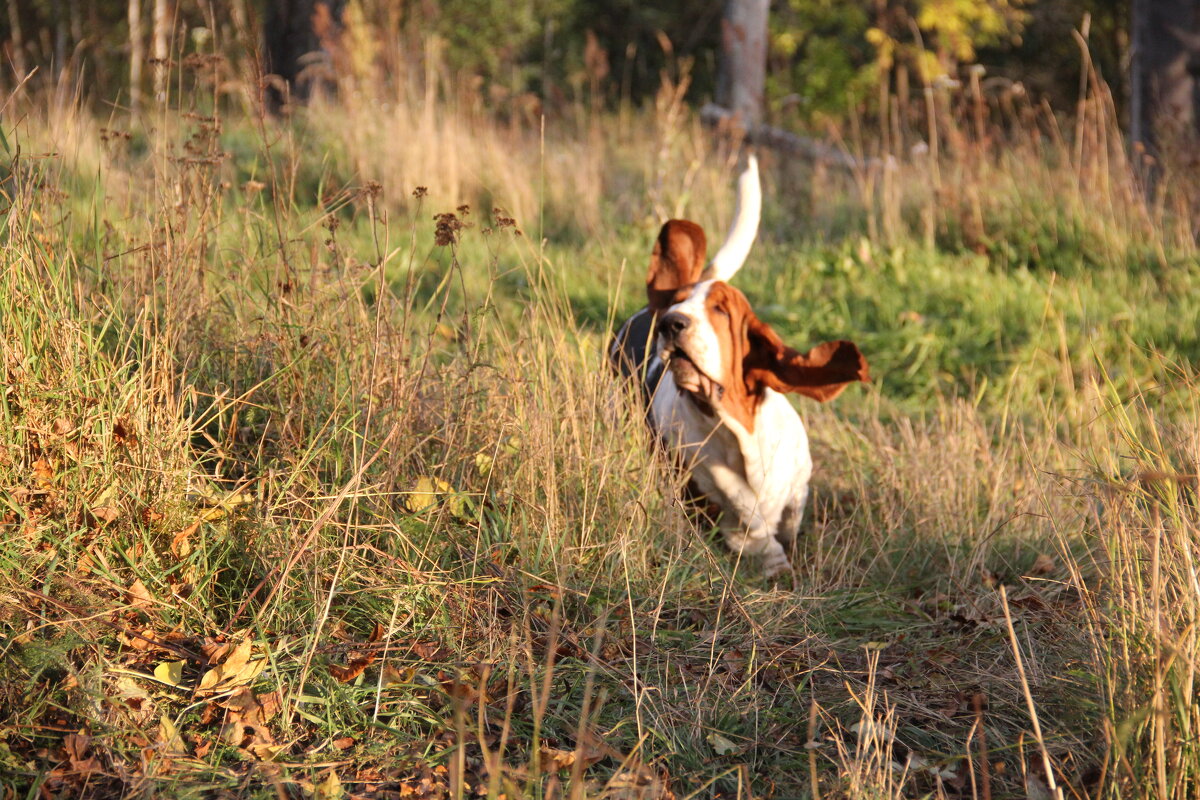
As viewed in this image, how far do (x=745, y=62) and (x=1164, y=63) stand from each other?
4286 millimetres

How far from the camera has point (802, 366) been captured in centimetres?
354

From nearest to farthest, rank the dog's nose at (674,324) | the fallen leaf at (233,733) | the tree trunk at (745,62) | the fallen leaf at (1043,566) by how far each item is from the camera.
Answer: the fallen leaf at (233,733) → the dog's nose at (674,324) → the fallen leaf at (1043,566) → the tree trunk at (745,62)

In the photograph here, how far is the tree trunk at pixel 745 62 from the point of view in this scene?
11.5m

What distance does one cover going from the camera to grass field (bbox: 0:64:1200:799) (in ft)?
7.64

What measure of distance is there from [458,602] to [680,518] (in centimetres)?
80

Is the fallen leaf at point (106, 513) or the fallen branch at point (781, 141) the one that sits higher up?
the fallen leaf at point (106, 513)

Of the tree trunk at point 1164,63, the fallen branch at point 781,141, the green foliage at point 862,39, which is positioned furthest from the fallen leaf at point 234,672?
the green foliage at point 862,39

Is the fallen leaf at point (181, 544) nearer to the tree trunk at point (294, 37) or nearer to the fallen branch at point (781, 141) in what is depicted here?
the fallen branch at point (781, 141)

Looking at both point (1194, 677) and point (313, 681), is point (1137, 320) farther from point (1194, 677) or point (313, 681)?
point (313, 681)

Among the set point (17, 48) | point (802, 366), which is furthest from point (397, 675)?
point (17, 48)

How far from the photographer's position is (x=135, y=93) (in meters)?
5.51

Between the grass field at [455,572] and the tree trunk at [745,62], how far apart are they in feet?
25.7

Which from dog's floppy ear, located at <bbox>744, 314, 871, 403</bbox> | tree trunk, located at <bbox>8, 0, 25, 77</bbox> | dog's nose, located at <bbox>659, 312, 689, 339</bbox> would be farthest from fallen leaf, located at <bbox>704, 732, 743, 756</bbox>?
tree trunk, located at <bbox>8, 0, 25, 77</bbox>

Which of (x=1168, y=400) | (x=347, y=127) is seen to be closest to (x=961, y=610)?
(x=1168, y=400)
